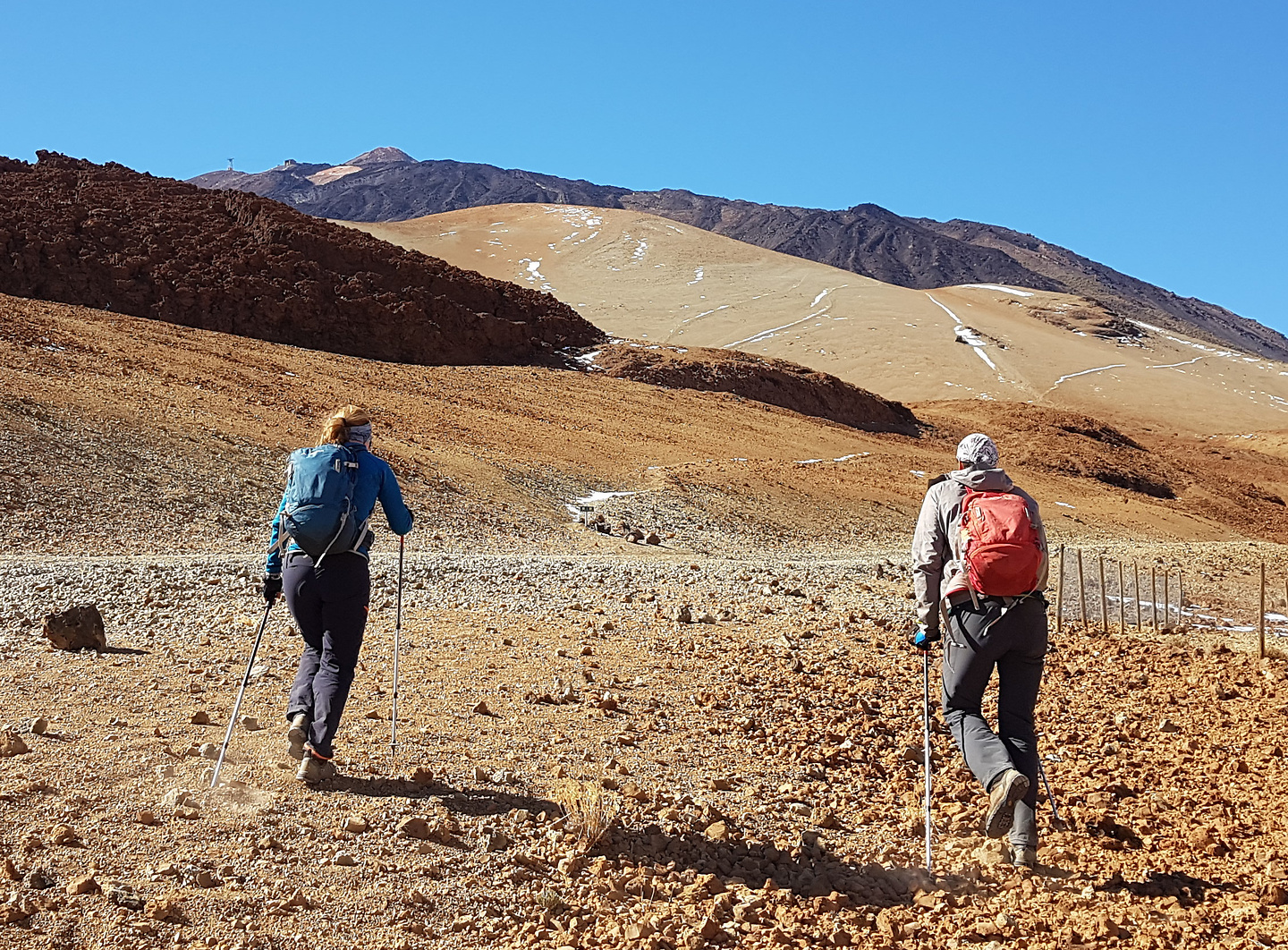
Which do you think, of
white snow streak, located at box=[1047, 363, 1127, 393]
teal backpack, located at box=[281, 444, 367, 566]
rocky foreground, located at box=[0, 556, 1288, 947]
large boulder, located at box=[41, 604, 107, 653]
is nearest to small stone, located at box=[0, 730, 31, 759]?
rocky foreground, located at box=[0, 556, 1288, 947]

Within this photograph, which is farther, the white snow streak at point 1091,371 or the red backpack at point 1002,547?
the white snow streak at point 1091,371

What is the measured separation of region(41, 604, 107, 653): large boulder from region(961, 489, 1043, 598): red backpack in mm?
5567

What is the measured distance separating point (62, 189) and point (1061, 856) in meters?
30.4

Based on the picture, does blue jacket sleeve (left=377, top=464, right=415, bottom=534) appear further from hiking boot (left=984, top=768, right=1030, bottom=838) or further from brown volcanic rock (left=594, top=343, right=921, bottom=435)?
brown volcanic rock (left=594, top=343, right=921, bottom=435)

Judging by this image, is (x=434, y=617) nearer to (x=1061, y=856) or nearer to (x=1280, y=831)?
(x=1061, y=856)

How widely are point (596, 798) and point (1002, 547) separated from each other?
6.24 ft

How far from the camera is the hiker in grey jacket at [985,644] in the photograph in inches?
161

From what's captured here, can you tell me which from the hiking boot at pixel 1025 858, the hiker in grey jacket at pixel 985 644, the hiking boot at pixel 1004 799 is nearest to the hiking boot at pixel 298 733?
the hiker in grey jacket at pixel 985 644

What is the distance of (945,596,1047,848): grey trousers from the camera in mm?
4094

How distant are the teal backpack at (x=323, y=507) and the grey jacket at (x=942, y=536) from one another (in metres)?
2.41

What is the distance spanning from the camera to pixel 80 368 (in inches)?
688

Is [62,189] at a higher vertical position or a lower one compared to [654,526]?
higher

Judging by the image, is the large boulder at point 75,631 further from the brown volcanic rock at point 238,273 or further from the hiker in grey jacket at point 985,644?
the brown volcanic rock at point 238,273

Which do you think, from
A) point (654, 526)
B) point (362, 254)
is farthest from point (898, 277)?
point (654, 526)
